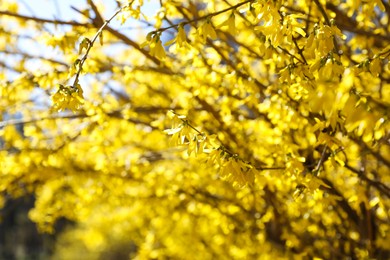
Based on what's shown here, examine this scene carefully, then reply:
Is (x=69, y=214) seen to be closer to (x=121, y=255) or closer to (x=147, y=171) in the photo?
(x=147, y=171)

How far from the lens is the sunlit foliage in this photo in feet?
6.01

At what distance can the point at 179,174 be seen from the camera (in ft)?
13.3

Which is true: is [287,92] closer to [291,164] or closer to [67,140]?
[291,164]

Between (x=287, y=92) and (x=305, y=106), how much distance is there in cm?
21

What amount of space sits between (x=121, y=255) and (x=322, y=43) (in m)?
17.5

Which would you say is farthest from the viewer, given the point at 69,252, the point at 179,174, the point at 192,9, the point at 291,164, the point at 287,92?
the point at 69,252

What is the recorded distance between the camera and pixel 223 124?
324cm

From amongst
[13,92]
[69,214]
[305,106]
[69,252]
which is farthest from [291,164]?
[69,252]

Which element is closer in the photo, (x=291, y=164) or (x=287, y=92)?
(x=291, y=164)

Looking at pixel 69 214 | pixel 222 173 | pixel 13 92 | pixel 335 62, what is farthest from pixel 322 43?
pixel 69 214

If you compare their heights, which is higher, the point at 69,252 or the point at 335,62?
the point at 69,252

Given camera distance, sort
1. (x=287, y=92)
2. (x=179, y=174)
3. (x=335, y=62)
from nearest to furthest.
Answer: (x=335, y=62) < (x=287, y=92) < (x=179, y=174)

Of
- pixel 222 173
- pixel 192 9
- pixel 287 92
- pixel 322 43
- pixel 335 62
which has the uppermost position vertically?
pixel 192 9

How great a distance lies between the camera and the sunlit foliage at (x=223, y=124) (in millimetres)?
1832
